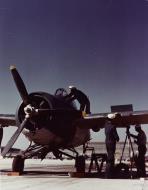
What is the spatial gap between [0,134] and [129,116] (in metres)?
7.89

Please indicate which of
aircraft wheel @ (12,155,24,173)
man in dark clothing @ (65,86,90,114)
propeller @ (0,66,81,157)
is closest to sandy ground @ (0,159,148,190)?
propeller @ (0,66,81,157)

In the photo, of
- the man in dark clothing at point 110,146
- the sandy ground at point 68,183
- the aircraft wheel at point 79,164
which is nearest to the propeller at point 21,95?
the sandy ground at point 68,183

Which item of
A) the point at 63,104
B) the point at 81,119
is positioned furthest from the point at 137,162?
the point at 63,104

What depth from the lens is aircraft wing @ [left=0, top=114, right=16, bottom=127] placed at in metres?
18.7

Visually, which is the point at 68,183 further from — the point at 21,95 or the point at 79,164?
the point at 79,164

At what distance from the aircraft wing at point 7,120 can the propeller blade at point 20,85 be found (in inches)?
157

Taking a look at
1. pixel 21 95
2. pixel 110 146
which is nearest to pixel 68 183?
pixel 110 146

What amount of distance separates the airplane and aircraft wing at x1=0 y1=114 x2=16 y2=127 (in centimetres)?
246

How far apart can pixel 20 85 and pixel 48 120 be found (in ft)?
6.28

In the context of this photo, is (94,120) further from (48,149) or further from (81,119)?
(48,149)

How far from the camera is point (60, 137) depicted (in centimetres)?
1551

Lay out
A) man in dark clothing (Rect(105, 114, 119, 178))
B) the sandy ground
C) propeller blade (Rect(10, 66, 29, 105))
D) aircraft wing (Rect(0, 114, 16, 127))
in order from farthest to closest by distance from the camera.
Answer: aircraft wing (Rect(0, 114, 16, 127)) < propeller blade (Rect(10, 66, 29, 105)) < man in dark clothing (Rect(105, 114, 119, 178)) < the sandy ground

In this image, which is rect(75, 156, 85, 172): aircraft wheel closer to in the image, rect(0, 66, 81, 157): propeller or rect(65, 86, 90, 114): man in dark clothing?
rect(65, 86, 90, 114): man in dark clothing

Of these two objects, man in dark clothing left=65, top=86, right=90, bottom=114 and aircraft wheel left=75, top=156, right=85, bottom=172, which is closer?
aircraft wheel left=75, top=156, right=85, bottom=172
